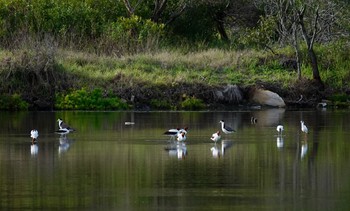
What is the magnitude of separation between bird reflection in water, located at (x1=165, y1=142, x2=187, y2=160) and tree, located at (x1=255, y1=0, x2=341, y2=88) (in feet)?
61.5

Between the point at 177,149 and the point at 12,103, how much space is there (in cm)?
1682

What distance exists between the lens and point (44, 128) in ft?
99.1

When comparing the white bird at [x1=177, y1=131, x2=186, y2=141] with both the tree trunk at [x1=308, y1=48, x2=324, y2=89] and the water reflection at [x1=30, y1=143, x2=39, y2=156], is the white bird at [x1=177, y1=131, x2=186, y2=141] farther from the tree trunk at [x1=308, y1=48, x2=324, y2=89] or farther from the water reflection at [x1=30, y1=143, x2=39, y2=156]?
the tree trunk at [x1=308, y1=48, x2=324, y2=89]

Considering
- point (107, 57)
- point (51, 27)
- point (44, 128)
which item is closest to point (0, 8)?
point (51, 27)

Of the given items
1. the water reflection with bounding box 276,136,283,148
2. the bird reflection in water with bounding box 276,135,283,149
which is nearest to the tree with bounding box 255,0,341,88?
the bird reflection in water with bounding box 276,135,283,149

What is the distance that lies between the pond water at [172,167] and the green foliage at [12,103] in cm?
685

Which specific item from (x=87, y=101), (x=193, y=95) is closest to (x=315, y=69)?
(x=193, y=95)

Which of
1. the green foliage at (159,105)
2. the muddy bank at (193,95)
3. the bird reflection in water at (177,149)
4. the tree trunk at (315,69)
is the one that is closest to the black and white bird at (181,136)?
the bird reflection in water at (177,149)

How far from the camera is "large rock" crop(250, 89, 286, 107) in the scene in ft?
139

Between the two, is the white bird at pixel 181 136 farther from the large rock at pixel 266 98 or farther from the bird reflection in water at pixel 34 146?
the large rock at pixel 266 98

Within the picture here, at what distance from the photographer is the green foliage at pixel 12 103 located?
3925 cm

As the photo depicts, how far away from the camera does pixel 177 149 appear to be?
23875mm

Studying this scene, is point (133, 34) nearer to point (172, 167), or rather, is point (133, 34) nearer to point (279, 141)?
point (279, 141)

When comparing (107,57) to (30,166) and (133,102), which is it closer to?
(133,102)
